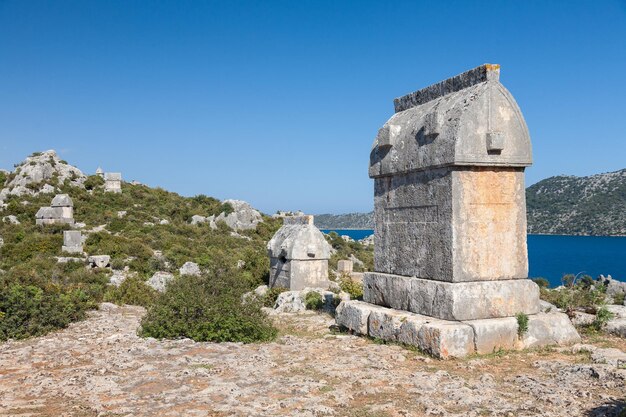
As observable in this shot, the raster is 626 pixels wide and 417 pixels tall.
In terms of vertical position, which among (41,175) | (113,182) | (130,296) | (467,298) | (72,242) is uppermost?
(41,175)

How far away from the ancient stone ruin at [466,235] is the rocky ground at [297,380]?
274mm

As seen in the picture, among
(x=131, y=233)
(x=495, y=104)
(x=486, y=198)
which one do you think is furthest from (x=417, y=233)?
(x=131, y=233)

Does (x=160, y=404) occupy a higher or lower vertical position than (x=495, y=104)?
lower

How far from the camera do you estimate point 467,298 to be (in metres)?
6.03

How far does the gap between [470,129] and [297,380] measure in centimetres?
345

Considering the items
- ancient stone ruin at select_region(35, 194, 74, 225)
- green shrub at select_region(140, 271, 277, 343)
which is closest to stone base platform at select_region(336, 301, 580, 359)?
green shrub at select_region(140, 271, 277, 343)

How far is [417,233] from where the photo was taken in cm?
675

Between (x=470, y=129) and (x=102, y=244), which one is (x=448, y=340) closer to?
(x=470, y=129)

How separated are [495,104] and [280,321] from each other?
508 centimetres

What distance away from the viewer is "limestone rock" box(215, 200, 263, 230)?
33.6 m

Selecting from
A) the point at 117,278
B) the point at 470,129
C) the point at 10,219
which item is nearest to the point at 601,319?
the point at 470,129

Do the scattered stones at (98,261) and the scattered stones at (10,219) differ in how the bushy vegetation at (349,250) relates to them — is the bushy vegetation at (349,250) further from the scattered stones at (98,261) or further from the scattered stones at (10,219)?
the scattered stones at (10,219)

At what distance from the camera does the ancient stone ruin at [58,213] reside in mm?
28641

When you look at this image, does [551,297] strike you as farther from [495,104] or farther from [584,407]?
[584,407]
